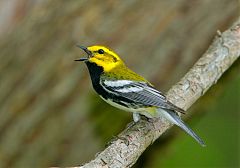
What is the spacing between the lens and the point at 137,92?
4793 mm

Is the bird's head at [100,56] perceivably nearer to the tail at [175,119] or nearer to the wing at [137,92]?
the wing at [137,92]

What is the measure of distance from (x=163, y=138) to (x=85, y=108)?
0.83m

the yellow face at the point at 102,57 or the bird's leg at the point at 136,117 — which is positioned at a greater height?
the yellow face at the point at 102,57

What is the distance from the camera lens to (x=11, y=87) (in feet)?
20.4

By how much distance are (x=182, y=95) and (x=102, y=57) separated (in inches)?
26.1

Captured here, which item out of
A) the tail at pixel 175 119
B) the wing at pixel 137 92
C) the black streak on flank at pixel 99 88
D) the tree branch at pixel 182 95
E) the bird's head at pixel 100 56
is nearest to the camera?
the tree branch at pixel 182 95

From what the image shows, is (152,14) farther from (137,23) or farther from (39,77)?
(39,77)

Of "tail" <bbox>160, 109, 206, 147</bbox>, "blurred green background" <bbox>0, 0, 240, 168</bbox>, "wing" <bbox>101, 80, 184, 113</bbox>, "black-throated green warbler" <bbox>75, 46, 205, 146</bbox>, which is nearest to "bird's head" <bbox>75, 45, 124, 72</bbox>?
"black-throated green warbler" <bbox>75, 46, 205, 146</bbox>

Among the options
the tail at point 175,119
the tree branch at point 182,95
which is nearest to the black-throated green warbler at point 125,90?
the tail at point 175,119

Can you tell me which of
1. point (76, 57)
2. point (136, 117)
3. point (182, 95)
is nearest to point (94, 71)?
point (136, 117)

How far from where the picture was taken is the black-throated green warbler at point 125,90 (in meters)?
4.64

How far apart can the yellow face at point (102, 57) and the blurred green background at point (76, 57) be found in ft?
3.97

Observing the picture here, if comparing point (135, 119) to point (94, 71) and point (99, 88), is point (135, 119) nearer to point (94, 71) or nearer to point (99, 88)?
point (99, 88)

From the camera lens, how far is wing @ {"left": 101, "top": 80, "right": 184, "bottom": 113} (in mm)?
4668
